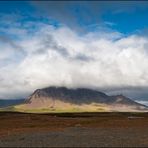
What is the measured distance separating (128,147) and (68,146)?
19.5 feet

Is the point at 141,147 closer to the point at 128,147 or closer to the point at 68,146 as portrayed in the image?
the point at 128,147

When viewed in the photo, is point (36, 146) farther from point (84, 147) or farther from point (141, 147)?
point (141, 147)

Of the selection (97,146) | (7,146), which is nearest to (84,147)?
(97,146)

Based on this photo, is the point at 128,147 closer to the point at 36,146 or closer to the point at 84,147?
the point at 84,147

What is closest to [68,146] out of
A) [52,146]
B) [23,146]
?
[52,146]

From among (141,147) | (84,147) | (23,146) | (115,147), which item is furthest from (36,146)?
(141,147)

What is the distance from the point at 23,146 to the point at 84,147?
6.36m

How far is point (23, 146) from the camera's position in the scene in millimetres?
36156

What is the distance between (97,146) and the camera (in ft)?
116

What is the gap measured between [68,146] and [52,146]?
1.62 meters

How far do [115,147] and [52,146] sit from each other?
6316 millimetres

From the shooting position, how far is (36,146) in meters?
36.0

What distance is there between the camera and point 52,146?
35844 millimetres

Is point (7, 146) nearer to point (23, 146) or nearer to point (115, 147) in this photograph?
point (23, 146)
